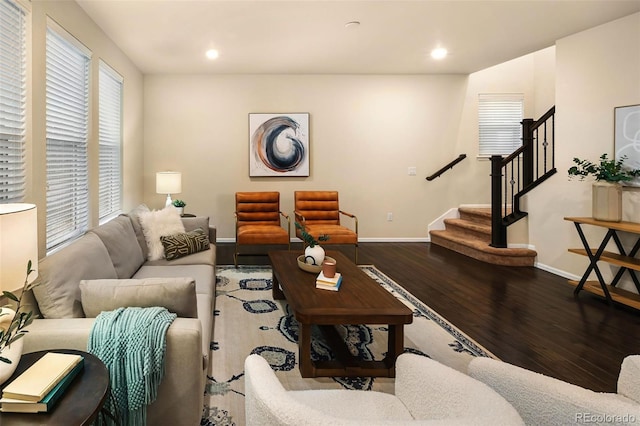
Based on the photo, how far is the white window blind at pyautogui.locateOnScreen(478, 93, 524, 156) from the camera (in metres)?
6.73

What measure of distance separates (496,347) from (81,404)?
8.11ft

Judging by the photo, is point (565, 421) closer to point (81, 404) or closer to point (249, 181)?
point (81, 404)

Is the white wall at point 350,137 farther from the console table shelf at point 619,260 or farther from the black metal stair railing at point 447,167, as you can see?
the console table shelf at point 619,260

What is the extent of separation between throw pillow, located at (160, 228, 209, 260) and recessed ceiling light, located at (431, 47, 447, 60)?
3.60 meters

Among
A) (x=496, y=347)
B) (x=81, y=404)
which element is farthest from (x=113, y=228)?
(x=496, y=347)

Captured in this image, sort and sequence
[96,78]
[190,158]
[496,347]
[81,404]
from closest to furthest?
[81,404] → [496,347] → [96,78] → [190,158]

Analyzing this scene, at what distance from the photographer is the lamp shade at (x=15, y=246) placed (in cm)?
131

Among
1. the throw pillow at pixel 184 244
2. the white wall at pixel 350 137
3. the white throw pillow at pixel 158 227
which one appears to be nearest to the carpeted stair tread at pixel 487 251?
the white wall at pixel 350 137

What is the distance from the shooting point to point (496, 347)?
279 centimetres

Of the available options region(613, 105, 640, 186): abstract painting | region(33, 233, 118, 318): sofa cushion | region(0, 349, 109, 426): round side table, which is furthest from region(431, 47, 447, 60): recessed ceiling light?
region(0, 349, 109, 426): round side table

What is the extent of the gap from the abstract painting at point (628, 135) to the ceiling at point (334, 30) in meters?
0.93

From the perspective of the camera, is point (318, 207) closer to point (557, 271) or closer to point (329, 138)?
point (329, 138)

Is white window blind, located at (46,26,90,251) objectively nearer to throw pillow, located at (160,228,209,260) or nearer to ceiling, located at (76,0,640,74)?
ceiling, located at (76,0,640,74)

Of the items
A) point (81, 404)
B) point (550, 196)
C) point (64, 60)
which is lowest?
point (81, 404)
